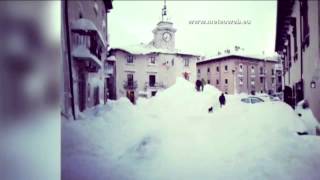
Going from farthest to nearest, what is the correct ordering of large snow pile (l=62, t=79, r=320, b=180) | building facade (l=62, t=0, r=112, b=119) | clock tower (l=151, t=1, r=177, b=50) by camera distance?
clock tower (l=151, t=1, r=177, b=50), building facade (l=62, t=0, r=112, b=119), large snow pile (l=62, t=79, r=320, b=180)

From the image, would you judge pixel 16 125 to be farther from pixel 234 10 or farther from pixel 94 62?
pixel 234 10

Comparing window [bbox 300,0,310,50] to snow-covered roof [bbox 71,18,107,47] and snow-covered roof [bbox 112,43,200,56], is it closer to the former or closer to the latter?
snow-covered roof [bbox 112,43,200,56]

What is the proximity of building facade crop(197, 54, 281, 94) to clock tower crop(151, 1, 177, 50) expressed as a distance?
0.19 meters

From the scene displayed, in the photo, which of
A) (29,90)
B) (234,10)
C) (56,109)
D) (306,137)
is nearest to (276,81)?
(306,137)

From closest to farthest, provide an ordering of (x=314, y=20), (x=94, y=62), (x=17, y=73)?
(x=17, y=73)
(x=314, y=20)
(x=94, y=62)

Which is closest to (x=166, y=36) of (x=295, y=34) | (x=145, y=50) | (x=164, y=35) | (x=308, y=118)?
(x=164, y=35)

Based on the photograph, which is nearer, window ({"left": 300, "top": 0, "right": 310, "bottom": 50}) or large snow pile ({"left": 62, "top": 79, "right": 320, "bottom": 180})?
large snow pile ({"left": 62, "top": 79, "right": 320, "bottom": 180})

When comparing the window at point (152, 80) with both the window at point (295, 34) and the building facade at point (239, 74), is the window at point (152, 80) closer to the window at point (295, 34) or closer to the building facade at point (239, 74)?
the building facade at point (239, 74)

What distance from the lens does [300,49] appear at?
1.67 m

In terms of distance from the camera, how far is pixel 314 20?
5.00 ft

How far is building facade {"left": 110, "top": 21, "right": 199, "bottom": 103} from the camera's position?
1.66 metres

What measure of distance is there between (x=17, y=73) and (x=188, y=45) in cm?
85

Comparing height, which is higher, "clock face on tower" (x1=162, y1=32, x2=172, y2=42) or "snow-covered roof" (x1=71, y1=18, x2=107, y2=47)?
"snow-covered roof" (x1=71, y1=18, x2=107, y2=47)

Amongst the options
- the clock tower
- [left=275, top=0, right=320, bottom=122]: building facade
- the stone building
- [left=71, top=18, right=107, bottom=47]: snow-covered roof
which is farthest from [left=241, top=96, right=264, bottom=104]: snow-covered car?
[left=71, top=18, right=107, bottom=47]: snow-covered roof
